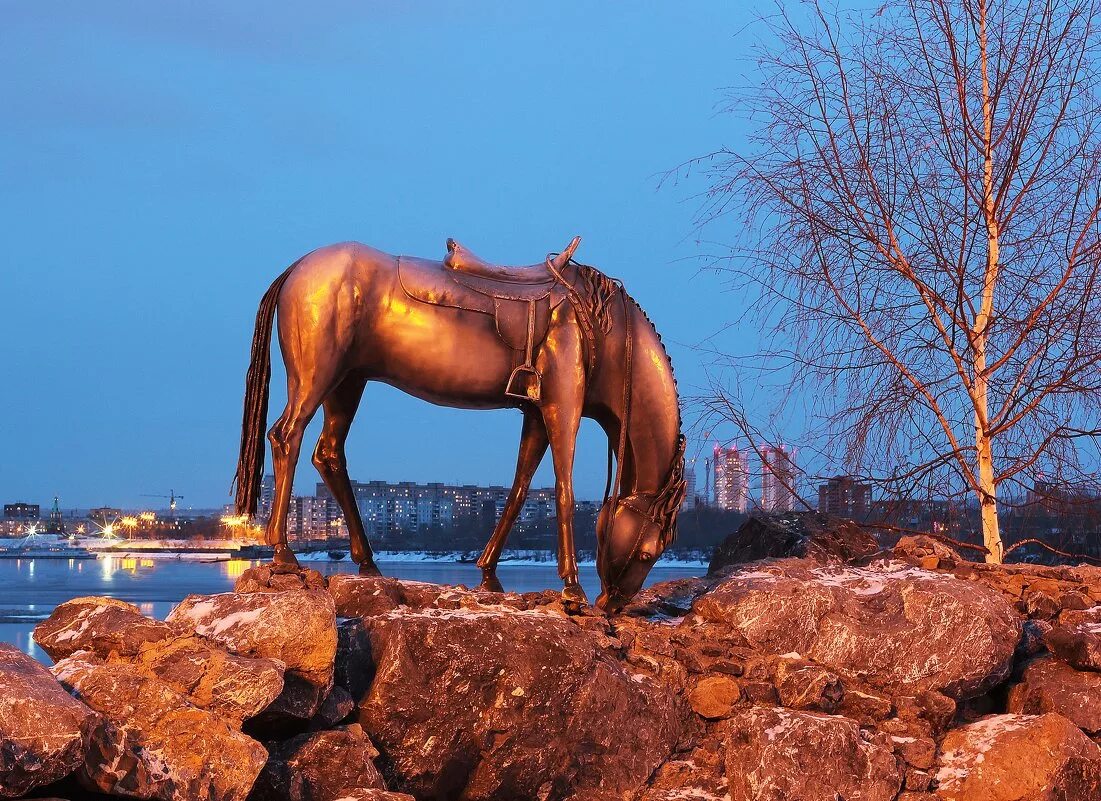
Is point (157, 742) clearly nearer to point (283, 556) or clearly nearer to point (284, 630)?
point (284, 630)

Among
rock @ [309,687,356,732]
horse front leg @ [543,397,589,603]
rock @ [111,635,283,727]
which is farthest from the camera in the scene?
horse front leg @ [543,397,589,603]

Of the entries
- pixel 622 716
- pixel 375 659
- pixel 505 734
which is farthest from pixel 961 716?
pixel 375 659

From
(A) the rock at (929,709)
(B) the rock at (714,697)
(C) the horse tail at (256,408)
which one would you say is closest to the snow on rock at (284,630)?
(C) the horse tail at (256,408)

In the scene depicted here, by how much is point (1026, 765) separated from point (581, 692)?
93.0 inches

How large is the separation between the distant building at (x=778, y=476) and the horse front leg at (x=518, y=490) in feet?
8.80

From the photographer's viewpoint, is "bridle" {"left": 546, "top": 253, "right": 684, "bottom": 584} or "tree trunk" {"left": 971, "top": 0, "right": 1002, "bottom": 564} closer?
"bridle" {"left": 546, "top": 253, "right": 684, "bottom": 584}

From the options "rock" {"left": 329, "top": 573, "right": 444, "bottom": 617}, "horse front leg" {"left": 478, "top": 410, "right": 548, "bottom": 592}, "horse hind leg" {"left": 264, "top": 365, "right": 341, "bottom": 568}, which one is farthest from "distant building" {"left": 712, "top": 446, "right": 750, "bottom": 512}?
"horse hind leg" {"left": 264, "top": 365, "right": 341, "bottom": 568}

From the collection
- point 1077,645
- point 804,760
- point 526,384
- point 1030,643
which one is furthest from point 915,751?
point 526,384

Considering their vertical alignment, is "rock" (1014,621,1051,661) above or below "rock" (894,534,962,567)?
below

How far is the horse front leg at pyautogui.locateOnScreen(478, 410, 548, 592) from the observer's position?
7.16 metres

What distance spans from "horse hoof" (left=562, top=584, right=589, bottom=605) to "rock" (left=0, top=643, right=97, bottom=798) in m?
2.95

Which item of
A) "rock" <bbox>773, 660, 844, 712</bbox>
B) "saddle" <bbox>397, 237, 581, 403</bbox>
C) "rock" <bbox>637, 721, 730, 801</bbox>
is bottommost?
"rock" <bbox>637, 721, 730, 801</bbox>

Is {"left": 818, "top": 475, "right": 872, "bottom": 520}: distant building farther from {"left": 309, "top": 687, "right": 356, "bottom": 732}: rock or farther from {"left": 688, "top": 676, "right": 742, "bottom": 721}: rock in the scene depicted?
{"left": 309, "top": 687, "right": 356, "bottom": 732}: rock

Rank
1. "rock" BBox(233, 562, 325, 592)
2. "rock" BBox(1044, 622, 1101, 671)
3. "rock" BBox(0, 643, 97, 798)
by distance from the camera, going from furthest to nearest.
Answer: "rock" BBox(1044, 622, 1101, 671), "rock" BBox(233, 562, 325, 592), "rock" BBox(0, 643, 97, 798)
